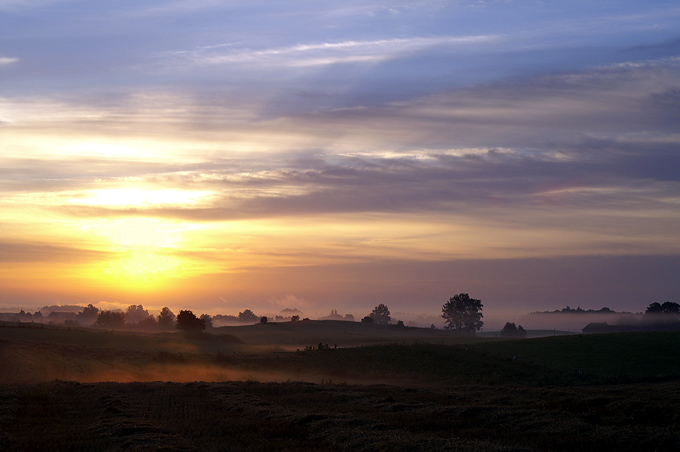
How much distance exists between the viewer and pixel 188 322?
14088 centimetres

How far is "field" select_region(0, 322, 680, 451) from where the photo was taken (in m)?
20.2

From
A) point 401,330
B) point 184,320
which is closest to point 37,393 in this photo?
point 184,320

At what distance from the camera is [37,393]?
118 feet

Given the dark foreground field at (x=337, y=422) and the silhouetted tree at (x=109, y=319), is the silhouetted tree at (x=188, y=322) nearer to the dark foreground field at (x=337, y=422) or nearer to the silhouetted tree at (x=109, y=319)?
the silhouetted tree at (x=109, y=319)

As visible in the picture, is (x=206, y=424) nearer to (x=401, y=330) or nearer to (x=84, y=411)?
(x=84, y=411)

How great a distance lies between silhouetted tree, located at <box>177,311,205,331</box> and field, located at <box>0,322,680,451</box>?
230 feet

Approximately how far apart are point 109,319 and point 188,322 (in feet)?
230

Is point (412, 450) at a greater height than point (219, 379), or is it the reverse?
point (412, 450)

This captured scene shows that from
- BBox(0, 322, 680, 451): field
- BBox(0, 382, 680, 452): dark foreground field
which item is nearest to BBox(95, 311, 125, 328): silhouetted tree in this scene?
BBox(0, 322, 680, 451): field

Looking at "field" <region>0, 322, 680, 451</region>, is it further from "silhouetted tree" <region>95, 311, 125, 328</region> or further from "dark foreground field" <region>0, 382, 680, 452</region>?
"silhouetted tree" <region>95, 311, 125, 328</region>

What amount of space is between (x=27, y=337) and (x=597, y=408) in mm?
81232

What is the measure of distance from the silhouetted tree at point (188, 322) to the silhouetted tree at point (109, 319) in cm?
6264

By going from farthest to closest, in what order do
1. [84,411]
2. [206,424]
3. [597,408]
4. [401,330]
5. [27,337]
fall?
[401,330]
[27,337]
[84,411]
[597,408]
[206,424]

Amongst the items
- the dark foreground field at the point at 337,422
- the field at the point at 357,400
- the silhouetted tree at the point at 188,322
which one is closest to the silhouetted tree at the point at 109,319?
the silhouetted tree at the point at 188,322
